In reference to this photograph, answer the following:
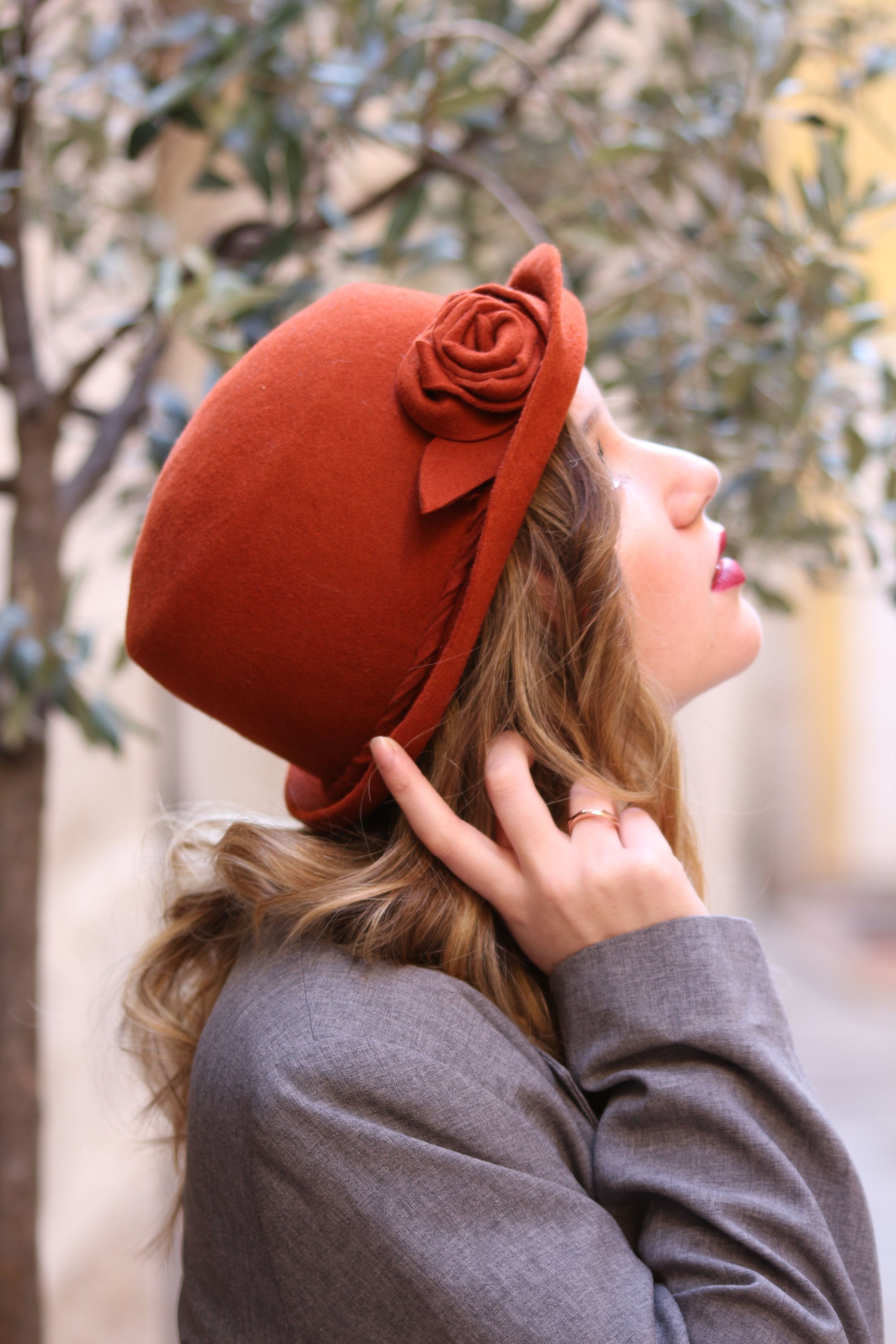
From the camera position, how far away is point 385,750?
0.86m

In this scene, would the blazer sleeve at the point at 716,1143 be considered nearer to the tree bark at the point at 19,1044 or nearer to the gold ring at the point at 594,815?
the gold ring at the point at 594,815

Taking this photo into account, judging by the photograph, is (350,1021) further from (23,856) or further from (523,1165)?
(23,856)

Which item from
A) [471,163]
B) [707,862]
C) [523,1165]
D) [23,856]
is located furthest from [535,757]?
[471,163]

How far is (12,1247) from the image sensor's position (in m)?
1.22

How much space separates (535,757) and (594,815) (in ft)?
0.22

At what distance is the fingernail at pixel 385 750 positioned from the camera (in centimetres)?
86

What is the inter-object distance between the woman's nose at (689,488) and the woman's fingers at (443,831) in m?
0.31

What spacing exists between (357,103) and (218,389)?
0.60 m

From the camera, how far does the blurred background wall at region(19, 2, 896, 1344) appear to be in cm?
210

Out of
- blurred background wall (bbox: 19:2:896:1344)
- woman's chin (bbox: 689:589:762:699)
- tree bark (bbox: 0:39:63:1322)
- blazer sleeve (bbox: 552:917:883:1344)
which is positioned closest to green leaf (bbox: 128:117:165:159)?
tree bark (bbox: 0:39:63:1322)

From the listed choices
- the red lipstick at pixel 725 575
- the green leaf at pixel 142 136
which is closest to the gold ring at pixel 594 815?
A: the red lipstick at pixel 725 575

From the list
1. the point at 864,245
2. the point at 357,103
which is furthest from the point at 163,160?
the point at 864,245

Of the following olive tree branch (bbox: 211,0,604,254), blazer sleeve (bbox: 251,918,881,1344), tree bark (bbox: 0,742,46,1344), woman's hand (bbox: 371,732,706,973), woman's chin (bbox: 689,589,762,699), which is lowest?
tree bark (bbox: 0,742,46,1344)

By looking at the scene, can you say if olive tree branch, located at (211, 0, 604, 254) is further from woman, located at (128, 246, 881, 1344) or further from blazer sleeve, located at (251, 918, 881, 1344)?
blazer sleeve, located at (251, 918, 881, 1344)
